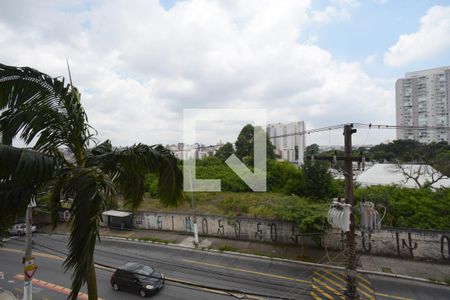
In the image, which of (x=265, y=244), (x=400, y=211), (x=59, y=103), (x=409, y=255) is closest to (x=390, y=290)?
(x=409, y=255)

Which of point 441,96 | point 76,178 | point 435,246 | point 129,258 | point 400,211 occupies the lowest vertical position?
point 129,258

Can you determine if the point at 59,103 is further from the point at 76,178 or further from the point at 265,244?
the point at 265,244

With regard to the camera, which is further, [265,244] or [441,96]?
[441,96]

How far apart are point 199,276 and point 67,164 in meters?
10.0

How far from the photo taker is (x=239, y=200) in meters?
20.7

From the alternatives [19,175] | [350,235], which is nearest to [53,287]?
[19,175]

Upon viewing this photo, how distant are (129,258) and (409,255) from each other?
15072 millimetres

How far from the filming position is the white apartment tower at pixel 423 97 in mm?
33031

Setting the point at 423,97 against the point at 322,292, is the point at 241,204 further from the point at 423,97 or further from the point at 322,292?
the point at 423,97

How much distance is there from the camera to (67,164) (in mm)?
3504

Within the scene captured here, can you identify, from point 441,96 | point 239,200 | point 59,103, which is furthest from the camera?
point 441,96

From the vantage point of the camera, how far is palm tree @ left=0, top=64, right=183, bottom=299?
97.5 inches

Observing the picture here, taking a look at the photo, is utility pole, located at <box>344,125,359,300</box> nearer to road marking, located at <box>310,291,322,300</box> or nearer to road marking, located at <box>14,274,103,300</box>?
road marking, located at <box>310,291,322,300</box>

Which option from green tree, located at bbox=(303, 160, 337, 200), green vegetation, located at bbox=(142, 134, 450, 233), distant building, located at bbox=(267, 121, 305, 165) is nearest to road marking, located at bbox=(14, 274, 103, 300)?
green vegetation, located at bbox=(142, 134, 450, 233)
